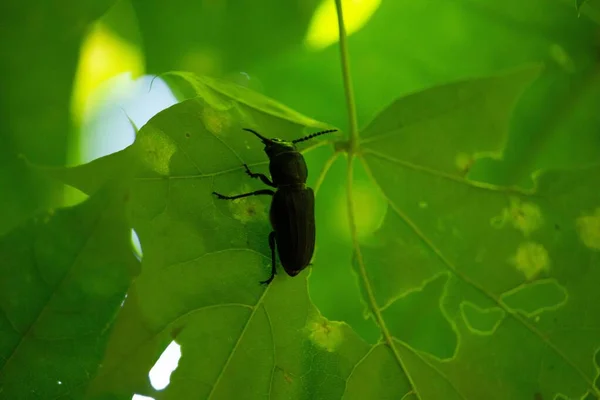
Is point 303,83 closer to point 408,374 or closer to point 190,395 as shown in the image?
point 408,374

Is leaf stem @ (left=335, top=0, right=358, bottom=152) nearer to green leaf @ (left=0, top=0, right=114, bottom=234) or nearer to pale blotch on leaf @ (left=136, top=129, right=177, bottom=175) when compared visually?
pale blotch on leaf @ (left=136, top=129, right=177, bottom=175)

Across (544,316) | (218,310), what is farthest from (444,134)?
(218,310)

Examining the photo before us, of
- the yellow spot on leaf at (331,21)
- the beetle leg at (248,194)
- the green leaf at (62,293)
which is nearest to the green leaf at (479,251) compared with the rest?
the beetle leg at (248,194)

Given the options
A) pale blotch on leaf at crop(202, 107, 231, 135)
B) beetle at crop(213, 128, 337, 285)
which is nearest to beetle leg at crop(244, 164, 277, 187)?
beetle at crop(213, 128, 337, 285)

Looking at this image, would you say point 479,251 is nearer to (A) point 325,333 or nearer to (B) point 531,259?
(B) point 531,259

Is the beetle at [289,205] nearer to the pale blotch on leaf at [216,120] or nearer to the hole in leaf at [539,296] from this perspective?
the pale blotch on leaf at [216,120]

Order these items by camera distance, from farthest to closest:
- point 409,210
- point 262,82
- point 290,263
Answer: point 262,82 < point 409,210 < point 290,263
